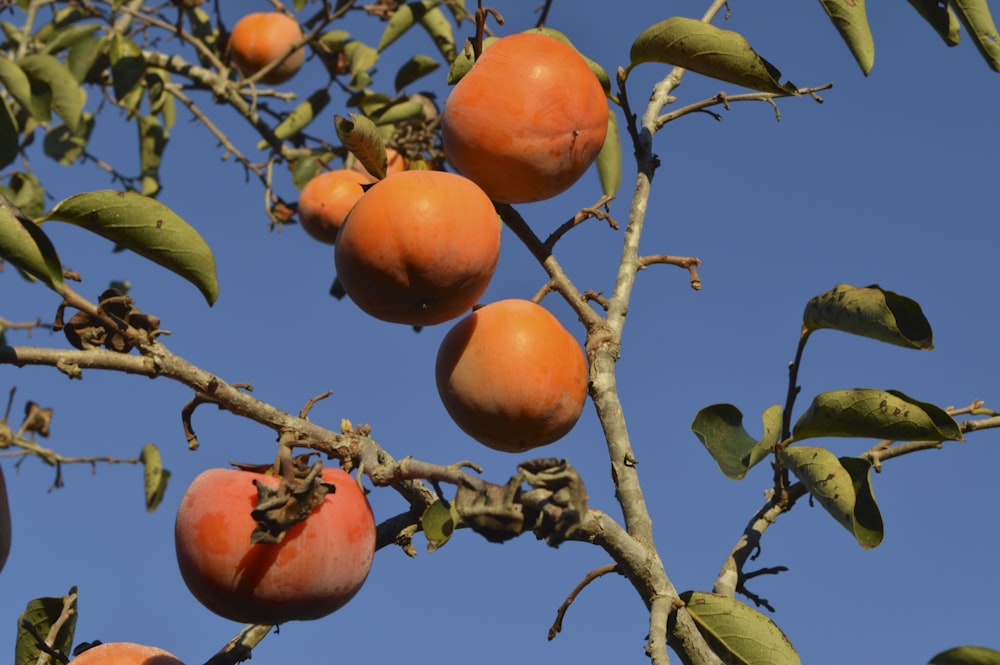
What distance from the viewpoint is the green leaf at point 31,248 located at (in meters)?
1.30

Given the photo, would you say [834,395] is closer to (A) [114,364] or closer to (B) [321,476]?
(B) [321,476]

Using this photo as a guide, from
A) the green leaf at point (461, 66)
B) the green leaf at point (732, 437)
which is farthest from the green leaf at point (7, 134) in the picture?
the green leaf at point (732, 437)

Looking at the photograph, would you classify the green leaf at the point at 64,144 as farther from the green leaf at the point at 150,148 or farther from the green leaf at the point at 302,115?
the green leaf at the point at 302,115

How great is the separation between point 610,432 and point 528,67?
64 centimetres

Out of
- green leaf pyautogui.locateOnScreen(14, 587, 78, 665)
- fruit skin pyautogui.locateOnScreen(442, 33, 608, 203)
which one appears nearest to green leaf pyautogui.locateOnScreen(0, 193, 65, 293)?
fruit skin pyautogui.locateOnScreen(442, 33, 608, 203)

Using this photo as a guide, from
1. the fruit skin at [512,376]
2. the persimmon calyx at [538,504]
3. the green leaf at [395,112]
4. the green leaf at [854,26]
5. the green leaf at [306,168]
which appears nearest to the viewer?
the persimmon calyx at [538,504]

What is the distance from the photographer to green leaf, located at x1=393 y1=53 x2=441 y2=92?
3.97 meters

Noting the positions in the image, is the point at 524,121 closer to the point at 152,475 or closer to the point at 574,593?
the point at 574,593

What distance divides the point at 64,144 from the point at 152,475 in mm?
1568

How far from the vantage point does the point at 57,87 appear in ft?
10.6

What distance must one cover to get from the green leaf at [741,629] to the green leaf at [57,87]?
100 inches

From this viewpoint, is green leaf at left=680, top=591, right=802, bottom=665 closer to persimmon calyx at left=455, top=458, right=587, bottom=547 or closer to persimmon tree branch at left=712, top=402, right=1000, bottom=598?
persimmon tree branch at left=712, top=402, right=1000, bottom=598

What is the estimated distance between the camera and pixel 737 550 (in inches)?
69.2

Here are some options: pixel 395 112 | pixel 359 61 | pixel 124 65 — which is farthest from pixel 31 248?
pixel 359 61
